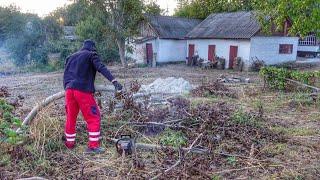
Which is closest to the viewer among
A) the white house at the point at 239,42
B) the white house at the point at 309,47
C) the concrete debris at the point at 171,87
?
the concrete debris at the point at 171,87

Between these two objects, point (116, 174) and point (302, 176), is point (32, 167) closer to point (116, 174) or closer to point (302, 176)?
point (116, 174)

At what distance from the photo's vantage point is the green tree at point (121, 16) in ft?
80.3

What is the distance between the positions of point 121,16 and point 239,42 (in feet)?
28.6

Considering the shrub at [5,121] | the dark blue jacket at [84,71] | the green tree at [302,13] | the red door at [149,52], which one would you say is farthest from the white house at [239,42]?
the shrub at [5,121]

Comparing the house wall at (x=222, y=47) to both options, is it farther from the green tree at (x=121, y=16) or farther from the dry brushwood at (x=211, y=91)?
the dry brushwood at (x=211, y=91)

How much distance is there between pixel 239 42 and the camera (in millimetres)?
25531

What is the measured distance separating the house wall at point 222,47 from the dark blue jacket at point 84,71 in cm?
2025

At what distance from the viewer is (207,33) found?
28.7 metres

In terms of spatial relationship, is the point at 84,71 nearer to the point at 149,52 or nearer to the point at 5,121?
the point at 5,121

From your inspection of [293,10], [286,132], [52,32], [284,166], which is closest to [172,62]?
[52,32]

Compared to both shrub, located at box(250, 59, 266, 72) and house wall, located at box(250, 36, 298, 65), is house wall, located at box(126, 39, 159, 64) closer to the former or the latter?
house wall, located at box(250, 36, 298, 65)

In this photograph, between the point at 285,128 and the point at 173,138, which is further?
the point at 285,128

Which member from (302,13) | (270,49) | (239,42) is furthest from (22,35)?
(302,13)

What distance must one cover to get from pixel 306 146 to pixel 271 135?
0.64 metres
